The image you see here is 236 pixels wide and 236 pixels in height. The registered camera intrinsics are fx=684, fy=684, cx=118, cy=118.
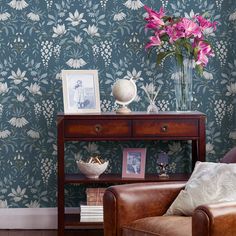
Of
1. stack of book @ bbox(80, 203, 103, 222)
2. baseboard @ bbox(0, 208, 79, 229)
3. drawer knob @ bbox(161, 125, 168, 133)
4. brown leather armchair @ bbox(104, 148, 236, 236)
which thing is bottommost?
baseboard @ bbox(0, 208, 79, 229)

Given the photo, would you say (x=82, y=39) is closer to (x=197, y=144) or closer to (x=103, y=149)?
(x=103, y=149)

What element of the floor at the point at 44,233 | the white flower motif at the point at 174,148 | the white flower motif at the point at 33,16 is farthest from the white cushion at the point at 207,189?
the white flower motif at the point at 33,16

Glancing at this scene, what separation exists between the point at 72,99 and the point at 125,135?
0.45m

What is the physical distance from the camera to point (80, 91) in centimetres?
463

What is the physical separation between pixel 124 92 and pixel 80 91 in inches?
12.2

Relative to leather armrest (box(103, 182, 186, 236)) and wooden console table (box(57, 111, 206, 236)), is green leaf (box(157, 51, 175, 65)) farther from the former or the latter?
leather armrest (box(103, 182, 186, 236))

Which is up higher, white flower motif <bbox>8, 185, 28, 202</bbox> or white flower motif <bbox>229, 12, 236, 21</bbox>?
white flower motif <bbox>229, 12, 236, 21</bbox>

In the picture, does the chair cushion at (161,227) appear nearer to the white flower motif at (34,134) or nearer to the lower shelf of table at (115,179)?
the lower shelf of table at (115,179)

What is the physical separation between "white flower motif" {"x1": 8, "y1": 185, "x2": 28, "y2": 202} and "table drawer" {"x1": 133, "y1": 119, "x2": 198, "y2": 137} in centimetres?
100

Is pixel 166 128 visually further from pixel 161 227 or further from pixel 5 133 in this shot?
pixel 161 227

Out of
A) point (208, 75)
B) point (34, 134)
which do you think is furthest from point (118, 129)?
point (208, 75)

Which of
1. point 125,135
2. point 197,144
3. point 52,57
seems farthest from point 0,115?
point 197,144

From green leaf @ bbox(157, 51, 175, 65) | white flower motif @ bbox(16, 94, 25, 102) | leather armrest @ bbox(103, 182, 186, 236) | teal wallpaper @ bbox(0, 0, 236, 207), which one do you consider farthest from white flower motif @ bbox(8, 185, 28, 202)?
leather armrest @ bbox(103, 182, 186, 236)

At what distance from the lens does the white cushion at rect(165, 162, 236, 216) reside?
3357mm
